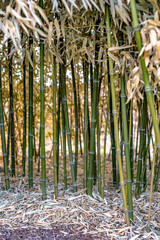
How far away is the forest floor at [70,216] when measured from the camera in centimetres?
157

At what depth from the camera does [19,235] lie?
61.2 inches

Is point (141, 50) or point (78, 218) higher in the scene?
point (141, 50)

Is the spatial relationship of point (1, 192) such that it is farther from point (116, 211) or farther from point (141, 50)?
point (141, 50)

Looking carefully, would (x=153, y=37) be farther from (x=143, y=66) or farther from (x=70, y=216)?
(x=70, y=216)

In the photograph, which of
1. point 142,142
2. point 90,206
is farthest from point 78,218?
point 142,142

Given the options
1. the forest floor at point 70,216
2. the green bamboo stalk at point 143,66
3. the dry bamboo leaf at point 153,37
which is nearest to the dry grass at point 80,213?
the forest floor at point 70,216

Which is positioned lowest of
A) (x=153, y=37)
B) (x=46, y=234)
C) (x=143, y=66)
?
(x=46, y=234)

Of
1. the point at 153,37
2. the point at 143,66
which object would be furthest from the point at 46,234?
the point at 153,37

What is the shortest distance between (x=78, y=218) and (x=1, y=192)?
0.78 meters

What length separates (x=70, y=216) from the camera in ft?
5.83

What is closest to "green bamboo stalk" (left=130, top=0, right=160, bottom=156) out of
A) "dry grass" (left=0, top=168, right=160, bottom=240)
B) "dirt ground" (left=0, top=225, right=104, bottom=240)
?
"dry grass" (left=0, top=168, right=160, bottom=240)

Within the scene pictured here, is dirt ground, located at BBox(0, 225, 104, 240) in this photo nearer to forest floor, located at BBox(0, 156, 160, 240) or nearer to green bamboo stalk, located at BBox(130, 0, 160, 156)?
forest floor, located at BBox(0, 156, 160, 240)

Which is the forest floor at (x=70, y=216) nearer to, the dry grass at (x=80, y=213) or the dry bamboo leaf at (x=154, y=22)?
the dry grass at (x=80, y=213)

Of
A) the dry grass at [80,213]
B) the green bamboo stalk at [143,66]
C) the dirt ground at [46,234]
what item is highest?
the green bamboo stalk at [143,66]
